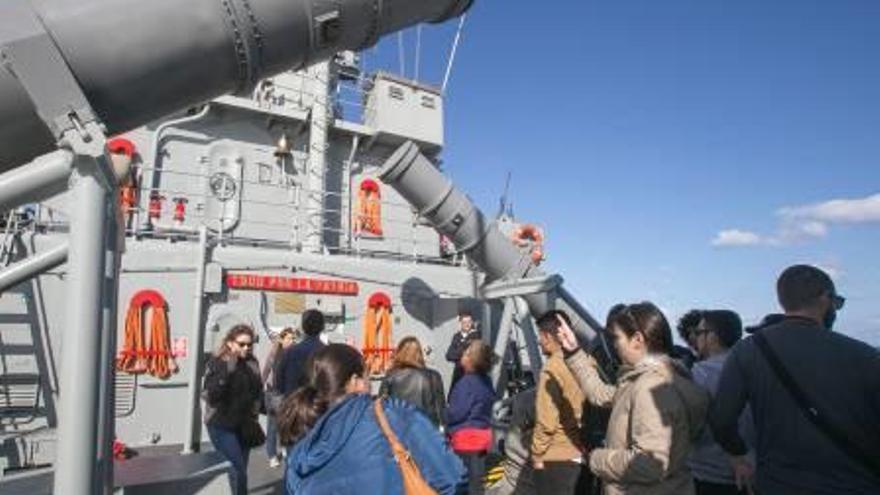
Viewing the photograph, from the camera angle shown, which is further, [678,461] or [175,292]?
[175,292]

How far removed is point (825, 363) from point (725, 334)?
4.71ft

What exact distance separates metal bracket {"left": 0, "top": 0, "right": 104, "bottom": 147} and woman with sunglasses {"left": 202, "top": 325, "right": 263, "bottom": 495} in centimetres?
322

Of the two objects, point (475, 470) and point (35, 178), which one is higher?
point (35, 178)

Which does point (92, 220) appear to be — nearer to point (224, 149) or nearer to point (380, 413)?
point (380, 413)

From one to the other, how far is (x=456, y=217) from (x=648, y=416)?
590 cm

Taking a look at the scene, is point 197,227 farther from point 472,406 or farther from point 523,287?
point 472,406

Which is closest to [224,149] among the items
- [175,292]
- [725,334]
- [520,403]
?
[175,292]

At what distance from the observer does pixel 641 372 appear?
2.94 m

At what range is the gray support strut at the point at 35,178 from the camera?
247cm

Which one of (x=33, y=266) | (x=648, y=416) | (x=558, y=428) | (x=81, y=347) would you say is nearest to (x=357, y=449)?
(x=81, y=347)

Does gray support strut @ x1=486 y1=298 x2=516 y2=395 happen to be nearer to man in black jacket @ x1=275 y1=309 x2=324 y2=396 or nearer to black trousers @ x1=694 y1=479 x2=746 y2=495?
man in black jacket @ x1=275 y1=309 x2=324 y2=396

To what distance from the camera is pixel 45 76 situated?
2.49m

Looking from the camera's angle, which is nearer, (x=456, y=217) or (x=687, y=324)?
(x=687, y=324)

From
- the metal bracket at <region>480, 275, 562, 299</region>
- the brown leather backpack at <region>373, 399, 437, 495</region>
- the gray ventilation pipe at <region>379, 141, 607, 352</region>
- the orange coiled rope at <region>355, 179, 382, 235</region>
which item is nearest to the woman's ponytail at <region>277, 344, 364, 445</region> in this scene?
the brown leather backpack at <region>373, 399, 437, 495</region>
